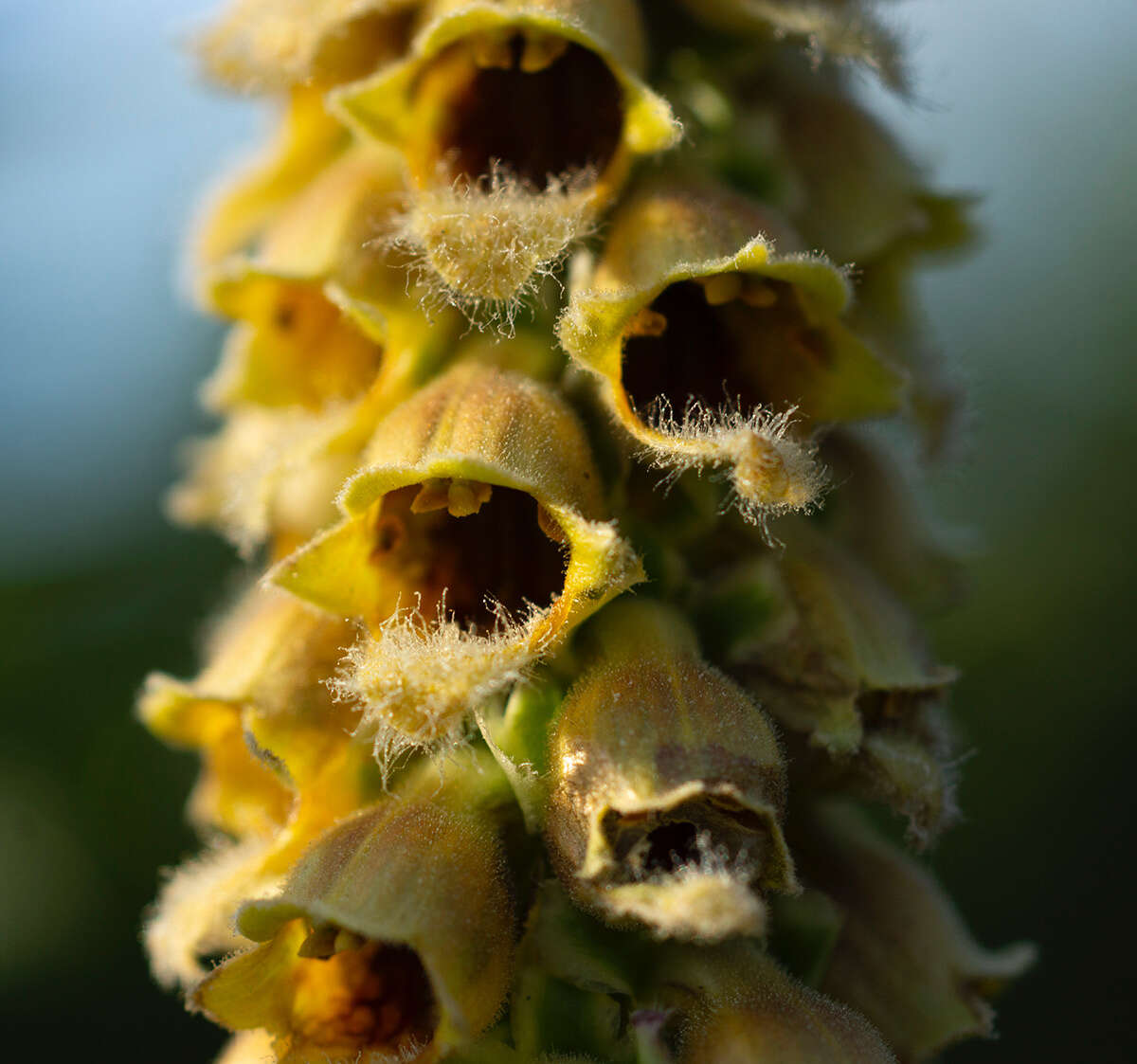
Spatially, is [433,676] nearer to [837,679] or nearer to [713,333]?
[837,679]

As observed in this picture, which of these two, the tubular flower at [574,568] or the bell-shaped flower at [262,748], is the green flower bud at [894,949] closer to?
the tubular flower at [574,568]

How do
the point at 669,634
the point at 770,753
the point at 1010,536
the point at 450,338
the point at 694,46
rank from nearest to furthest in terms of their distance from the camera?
the point at 770,753
the point at 669,634
the point at 450,338
the point at 694,46
the point at 1010,536

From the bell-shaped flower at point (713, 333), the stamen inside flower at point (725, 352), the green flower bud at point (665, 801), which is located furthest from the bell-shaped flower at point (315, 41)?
the green flower bud at point (665, 801)

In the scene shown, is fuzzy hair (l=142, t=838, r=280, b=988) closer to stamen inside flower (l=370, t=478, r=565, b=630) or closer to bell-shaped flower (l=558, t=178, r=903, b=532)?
stamen inside flower (l=370, t=478, r=565, b=630)

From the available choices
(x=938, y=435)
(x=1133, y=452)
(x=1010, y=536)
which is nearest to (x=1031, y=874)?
(x=1010, y=536)

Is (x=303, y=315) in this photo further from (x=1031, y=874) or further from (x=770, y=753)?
(x=1031, y=874)

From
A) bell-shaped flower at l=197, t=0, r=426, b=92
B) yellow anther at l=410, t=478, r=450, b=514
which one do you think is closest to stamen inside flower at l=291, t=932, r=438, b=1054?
yellow anther at l=410, t=478, r=450, b=514
